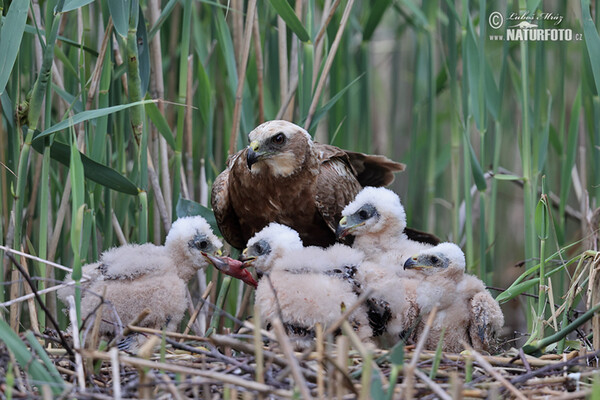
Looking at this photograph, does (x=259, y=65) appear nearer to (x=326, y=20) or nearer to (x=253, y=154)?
(x=326, y=20)

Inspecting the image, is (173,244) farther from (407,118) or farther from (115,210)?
(407,118)

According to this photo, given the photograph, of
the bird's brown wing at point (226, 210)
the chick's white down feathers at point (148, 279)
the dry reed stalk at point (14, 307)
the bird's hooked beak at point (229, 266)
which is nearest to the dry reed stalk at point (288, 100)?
the bird's brown wing at point (226, 210)

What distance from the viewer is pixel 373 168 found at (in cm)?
414

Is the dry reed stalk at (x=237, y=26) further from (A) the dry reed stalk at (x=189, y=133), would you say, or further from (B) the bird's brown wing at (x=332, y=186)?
(B) the bird's brown wing at (x=332, y=186)

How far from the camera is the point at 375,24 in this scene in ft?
13.8

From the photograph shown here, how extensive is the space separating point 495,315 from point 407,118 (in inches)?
144

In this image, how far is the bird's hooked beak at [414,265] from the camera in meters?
3.08

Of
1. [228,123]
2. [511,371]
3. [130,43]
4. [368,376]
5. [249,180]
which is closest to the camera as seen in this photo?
[368,376]

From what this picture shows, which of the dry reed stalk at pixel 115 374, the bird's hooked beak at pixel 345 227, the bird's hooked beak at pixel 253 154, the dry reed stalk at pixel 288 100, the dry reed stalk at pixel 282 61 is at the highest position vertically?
the dry reed stalk at pixel 282 61

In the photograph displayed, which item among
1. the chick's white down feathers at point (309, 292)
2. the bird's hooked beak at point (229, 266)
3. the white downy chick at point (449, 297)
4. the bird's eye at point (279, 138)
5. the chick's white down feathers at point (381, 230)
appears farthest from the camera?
the bird's eye at point (279, 138)

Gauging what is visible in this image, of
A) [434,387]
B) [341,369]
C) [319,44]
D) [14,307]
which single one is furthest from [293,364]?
[319,44]

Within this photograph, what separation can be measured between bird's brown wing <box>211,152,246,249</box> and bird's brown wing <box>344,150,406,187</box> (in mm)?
639

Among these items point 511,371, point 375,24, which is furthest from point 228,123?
point 511,371

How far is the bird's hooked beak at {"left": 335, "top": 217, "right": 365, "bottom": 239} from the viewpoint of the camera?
134 inches
